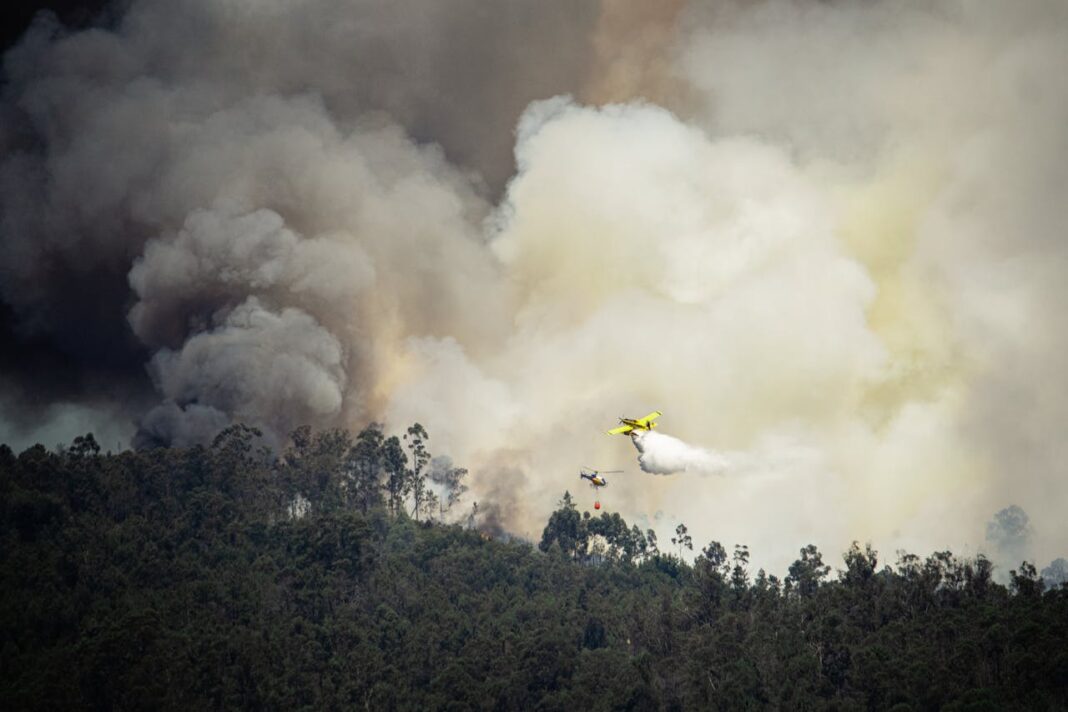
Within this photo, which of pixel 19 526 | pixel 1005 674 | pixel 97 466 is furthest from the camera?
pixel 97 466

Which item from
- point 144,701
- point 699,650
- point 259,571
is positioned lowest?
point 144,701

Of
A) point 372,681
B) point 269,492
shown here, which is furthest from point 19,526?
point 372,681

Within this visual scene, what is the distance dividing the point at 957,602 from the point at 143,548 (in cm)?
9234

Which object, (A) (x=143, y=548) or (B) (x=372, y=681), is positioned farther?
(A) (x=143, y=548)

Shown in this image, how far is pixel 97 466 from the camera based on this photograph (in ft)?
482

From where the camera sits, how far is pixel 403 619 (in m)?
129

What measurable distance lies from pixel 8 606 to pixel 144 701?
66.4ft

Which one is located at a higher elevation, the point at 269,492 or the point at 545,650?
the point at 269,492

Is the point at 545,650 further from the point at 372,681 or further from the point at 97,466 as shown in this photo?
the point at 97,466

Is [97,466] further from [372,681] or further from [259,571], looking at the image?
[372,681]

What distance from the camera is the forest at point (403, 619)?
327 ft

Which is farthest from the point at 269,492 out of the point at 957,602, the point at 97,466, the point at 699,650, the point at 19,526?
the point at 957,602

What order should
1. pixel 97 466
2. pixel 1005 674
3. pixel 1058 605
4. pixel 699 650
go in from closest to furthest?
pixel 1005 674, pixel 1058 605, pixel 699 650, pixel 97 466

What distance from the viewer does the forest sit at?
99.6m
